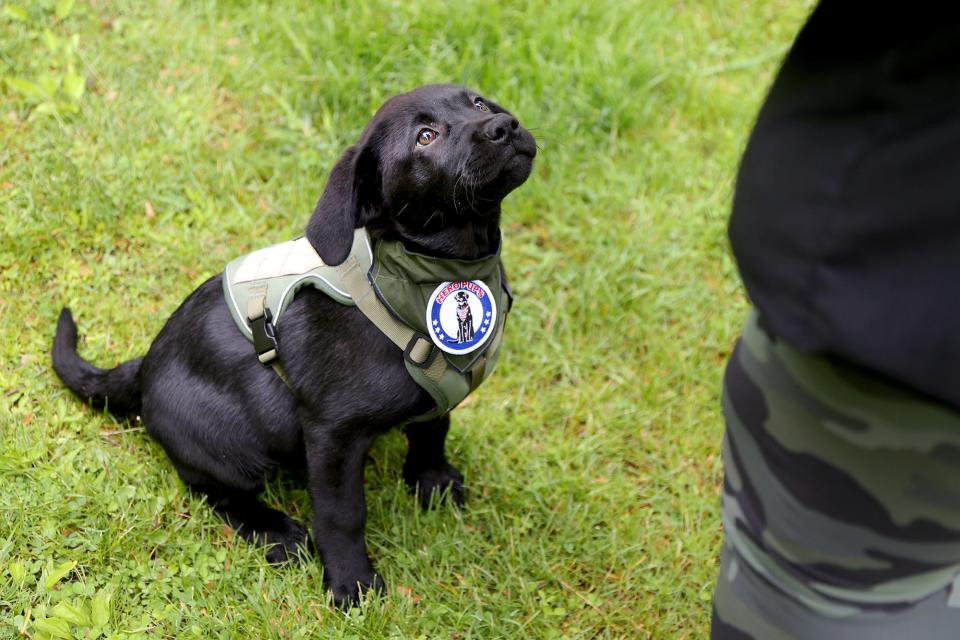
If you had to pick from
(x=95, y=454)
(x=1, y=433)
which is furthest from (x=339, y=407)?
(x=1, y=433)

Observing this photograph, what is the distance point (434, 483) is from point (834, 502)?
1727mm

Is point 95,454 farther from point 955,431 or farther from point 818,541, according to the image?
point 955,431

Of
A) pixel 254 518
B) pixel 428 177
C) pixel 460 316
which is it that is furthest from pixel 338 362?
pixel 254 518

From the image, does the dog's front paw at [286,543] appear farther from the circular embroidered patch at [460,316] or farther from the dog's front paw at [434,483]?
the circular embroidered patch at [460,316]

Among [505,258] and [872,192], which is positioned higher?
[872,192]

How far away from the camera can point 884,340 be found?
1.09 metres

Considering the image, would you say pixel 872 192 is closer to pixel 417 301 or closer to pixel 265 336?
pixel 417 301

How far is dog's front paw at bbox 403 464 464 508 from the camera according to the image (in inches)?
112

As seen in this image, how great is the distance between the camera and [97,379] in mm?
2865

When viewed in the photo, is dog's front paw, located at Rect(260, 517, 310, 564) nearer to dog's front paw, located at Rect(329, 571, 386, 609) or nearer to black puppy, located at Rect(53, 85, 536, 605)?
black puppy, located at Rect(53, 85, 536, 605)

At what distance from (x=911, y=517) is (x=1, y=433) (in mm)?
2543

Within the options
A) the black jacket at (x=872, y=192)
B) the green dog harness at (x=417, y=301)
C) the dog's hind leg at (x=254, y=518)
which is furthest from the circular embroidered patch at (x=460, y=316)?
the black jacket at (x=872, y=192)

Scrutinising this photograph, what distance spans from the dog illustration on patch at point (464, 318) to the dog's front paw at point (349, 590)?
750 mm

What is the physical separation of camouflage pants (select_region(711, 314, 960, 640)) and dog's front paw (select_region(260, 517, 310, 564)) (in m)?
1.50
